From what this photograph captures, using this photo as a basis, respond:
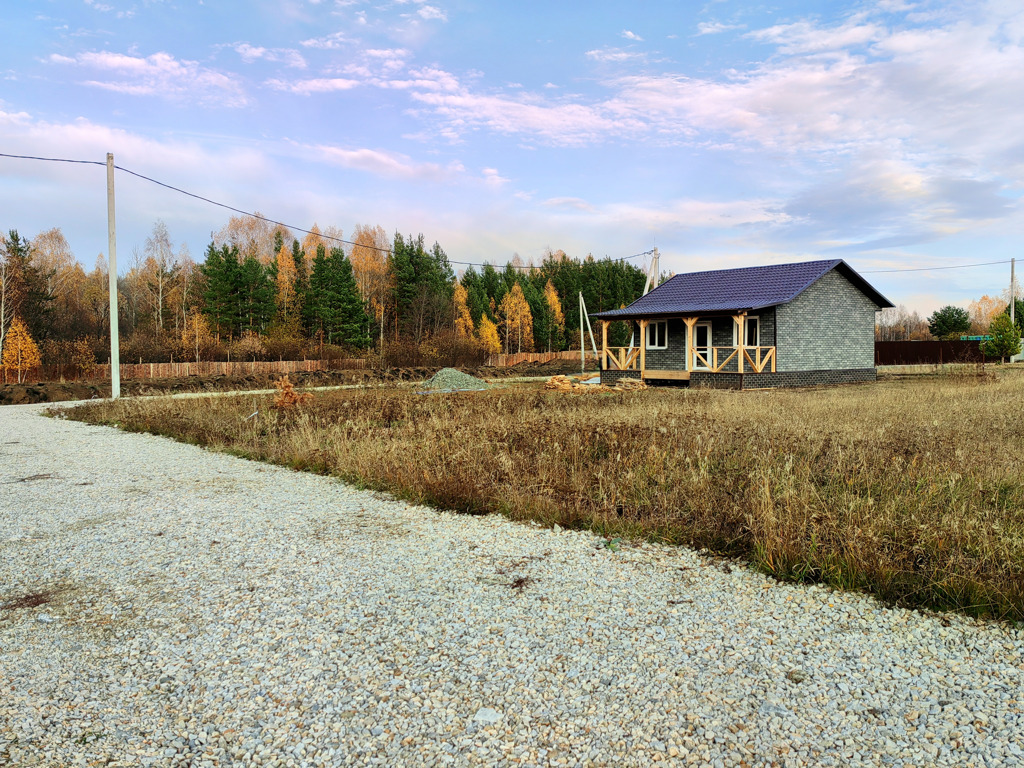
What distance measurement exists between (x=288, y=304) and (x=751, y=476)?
47.2 meters

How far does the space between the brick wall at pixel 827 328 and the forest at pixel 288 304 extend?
19176 mm

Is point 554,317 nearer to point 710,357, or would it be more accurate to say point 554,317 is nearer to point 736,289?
point 736,289

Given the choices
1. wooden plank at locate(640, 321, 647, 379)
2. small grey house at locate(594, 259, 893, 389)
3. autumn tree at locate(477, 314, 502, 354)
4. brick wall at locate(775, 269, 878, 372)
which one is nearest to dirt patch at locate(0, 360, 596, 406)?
wooden plank at locate(640, 321, 647, 379)

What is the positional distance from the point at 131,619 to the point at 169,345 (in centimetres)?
3471

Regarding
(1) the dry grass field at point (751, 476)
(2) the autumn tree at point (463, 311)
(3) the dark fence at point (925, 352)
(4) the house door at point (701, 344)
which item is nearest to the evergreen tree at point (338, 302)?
(2) the autumn tree at point (463, 311)

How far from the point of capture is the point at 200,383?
25.0 meters

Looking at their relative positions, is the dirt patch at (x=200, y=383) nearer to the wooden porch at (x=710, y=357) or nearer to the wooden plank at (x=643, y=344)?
the wooden porch at (x=710, y=357)

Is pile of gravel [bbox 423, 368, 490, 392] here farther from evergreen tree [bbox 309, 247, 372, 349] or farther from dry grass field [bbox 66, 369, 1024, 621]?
evergreen tree [bbox 309, 247, 372, 349]

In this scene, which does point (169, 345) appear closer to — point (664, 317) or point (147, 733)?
point (664, 317)

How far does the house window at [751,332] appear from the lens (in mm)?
22672

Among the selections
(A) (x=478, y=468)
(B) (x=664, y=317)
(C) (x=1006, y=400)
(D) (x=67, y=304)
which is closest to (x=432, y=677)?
(A) (x=478, y=468)

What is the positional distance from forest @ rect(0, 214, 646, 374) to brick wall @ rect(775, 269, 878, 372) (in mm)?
19176

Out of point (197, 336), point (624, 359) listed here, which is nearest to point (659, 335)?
point (624, 359)

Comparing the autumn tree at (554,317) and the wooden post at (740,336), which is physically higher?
the autumn tree at (554,317)
